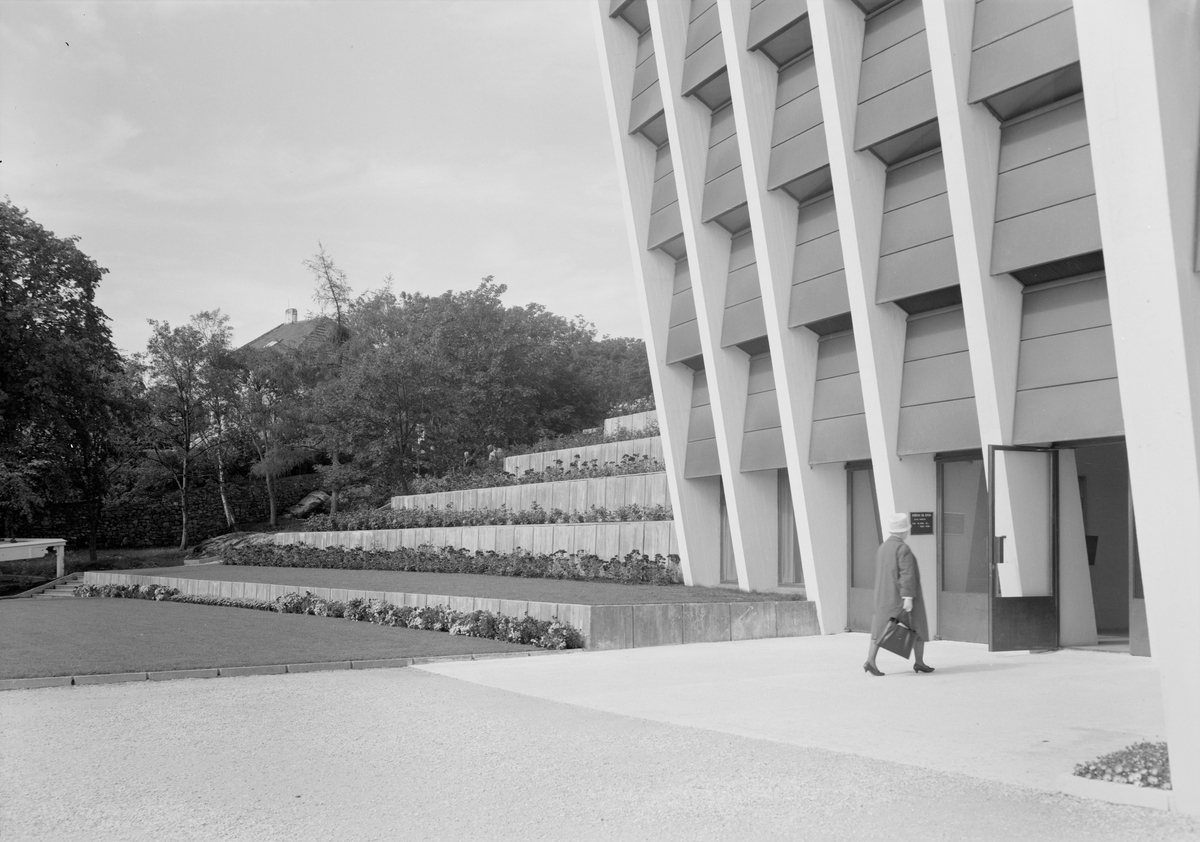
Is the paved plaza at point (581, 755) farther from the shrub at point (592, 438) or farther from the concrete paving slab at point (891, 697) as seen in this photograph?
the shrub at point (592, 438)

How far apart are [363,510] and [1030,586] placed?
2686 centimetres

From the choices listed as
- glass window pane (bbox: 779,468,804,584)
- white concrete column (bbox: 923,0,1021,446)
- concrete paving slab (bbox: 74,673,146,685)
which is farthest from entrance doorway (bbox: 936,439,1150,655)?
concrete paving slab (bbox: 74,673,146,685)

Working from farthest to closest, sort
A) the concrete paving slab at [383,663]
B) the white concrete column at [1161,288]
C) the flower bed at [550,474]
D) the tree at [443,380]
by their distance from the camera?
the tree at [443,380] < the flower bed at [550,474] < the concrete paving slab at [383,663] < the white concrete column at [1161,288]

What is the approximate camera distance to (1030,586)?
48.3 feet

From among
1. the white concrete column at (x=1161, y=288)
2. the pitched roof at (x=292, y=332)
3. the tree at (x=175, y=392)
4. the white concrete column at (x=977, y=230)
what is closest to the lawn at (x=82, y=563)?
the tree at (x=175, y=392)

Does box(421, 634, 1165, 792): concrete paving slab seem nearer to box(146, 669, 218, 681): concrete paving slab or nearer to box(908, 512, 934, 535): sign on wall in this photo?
box(908, 512, 934, 535): sign on wall

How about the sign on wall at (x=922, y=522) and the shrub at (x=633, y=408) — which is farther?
the shrub at (x=633, y=408)

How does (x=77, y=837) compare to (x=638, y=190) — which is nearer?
(x=77, y=837)

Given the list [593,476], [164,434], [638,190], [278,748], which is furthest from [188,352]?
[278,748]

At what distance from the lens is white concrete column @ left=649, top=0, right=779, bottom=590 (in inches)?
825

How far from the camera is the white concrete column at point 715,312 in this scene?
68.7ft

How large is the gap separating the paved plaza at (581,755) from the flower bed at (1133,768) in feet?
1.02

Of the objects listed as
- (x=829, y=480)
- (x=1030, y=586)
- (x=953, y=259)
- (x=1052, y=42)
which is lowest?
(x=1030, y=586)

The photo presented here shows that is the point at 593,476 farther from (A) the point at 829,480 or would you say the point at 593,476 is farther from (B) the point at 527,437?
(B) the point at 527,437
